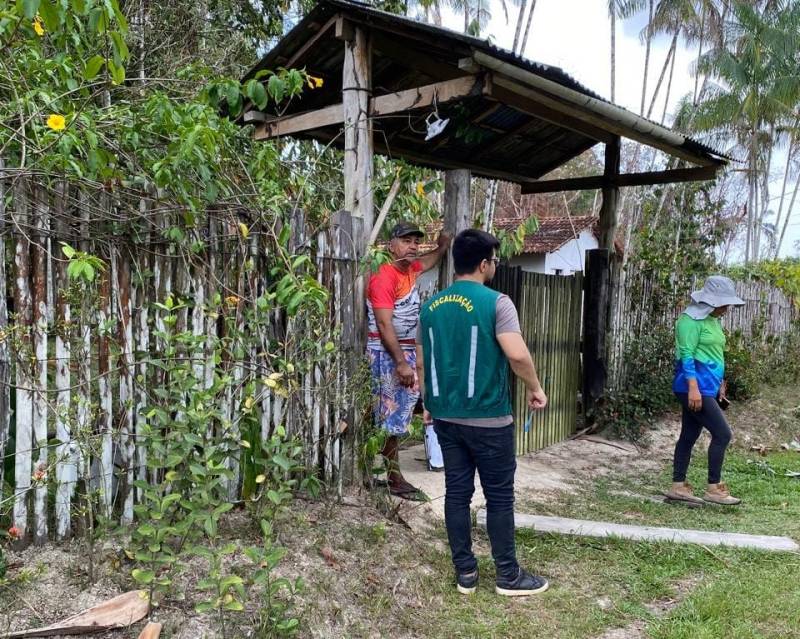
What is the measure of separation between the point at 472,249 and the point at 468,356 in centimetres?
56

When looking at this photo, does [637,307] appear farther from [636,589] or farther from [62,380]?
[62,380]

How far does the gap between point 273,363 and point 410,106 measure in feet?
6.90

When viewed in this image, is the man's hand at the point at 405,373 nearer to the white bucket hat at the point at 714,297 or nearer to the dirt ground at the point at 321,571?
the dirt ground at the point at 321,571

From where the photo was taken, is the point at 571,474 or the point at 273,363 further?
the point at 571,474

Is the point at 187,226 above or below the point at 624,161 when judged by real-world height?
below

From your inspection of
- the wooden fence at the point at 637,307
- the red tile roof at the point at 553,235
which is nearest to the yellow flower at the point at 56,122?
the wooden fence at the point at 637,307

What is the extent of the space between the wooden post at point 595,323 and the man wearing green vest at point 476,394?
4489mm

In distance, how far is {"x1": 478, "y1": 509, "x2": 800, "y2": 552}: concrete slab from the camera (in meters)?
4.43

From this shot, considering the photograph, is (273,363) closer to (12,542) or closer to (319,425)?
(319,425)

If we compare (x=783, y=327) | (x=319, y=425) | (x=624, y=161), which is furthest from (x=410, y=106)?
(x=624, y=161)

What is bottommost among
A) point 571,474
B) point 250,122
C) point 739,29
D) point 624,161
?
point 571,474

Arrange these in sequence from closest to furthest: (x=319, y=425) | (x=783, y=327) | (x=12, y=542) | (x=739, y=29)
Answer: (x=12, y=542) → (x=319, y=425) → (x=783, y=327) → (x=739, y=29)

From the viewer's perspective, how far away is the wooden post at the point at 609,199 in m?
7.86

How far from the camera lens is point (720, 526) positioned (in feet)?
16.5
